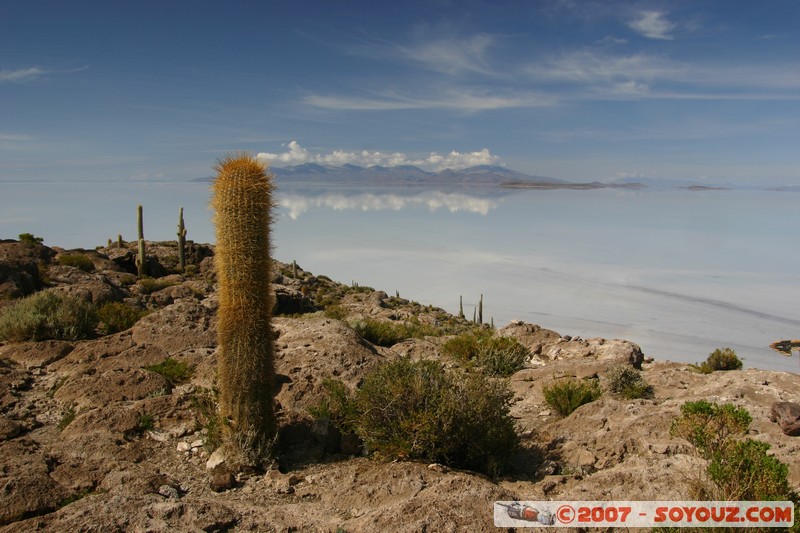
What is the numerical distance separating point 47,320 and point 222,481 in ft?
23.2

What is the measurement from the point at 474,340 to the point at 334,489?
7.08 m

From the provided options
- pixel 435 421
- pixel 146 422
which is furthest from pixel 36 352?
pixel 435 421

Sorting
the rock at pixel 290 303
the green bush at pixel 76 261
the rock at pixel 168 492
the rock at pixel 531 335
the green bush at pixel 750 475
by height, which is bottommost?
the rock at pixel 531 335

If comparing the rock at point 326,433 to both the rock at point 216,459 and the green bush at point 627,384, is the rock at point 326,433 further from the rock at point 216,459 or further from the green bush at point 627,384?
the green bush at point 627,384

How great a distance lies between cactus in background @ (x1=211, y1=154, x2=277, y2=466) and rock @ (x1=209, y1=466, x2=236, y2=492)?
33 cm

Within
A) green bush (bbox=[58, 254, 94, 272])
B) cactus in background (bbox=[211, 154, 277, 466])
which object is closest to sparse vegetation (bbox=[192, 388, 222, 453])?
cactus in background (bbox=[211, 154, 277, 466])

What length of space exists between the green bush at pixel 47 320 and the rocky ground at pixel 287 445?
17.7 inches

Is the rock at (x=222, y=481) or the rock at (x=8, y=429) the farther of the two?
the rock at (x=8, y=429)

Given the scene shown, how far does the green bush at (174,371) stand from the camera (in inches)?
336

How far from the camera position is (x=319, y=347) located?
9.02 metres

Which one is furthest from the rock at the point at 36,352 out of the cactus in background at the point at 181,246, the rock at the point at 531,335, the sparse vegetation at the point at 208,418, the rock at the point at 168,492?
the cactus in background at the point at 181,246

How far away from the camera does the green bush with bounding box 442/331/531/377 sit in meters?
10.8

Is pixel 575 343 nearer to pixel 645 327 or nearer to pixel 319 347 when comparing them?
pixel 319 347

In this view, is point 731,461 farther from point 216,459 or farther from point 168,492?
point 216,459
